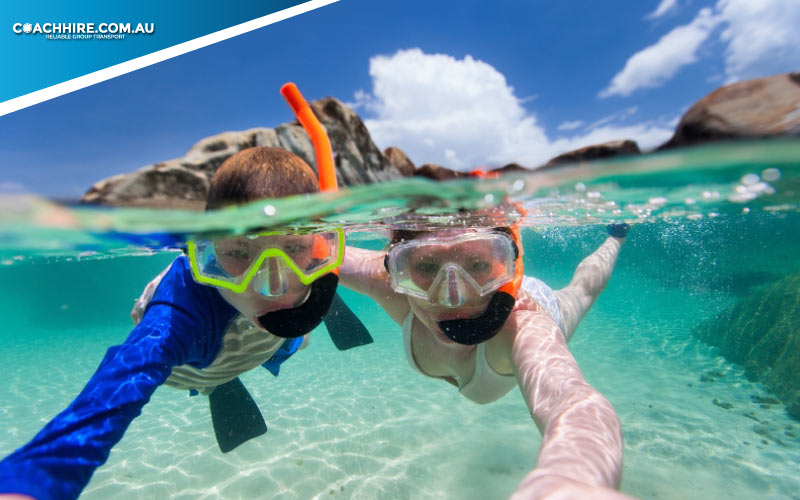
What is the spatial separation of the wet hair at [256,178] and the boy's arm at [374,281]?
2.01 metres

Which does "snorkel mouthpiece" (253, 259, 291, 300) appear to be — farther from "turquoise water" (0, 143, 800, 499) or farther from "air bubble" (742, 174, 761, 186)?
"air bubble" (742, 174, 761, 186)

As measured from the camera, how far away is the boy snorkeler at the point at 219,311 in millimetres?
2125

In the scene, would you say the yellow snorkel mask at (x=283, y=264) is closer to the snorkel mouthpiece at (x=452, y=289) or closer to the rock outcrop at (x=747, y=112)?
the snorkel mouthpiece at (x=452, y=289)

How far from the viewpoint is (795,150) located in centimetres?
328

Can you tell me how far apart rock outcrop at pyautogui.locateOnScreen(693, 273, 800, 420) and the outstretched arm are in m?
5.49

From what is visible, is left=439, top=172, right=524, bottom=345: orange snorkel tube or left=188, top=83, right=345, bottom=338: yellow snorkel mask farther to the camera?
left=188, top=83, right=345, bottom=338: yellow snorkel mask

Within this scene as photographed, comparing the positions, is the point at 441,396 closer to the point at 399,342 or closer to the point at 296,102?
the point at 399,342

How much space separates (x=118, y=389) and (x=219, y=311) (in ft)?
3.87

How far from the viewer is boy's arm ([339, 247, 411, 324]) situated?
15.7ft

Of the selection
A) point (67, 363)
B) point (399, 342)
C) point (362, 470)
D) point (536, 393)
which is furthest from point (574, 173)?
point (67, 363)

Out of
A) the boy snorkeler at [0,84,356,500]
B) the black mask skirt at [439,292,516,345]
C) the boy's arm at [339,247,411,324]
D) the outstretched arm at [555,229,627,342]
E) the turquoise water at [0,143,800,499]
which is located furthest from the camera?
the outstretched arm at [555,229,627,342]

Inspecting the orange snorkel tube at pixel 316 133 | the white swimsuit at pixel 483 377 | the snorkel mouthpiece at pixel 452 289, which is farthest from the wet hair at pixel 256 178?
the white swimsuit at pixel 483 377

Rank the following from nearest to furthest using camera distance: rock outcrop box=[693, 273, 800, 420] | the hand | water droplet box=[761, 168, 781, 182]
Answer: water droplet box=[761, 168, 781, 182] → the hand → rock outcrop box=[693, 273, 800, 420]

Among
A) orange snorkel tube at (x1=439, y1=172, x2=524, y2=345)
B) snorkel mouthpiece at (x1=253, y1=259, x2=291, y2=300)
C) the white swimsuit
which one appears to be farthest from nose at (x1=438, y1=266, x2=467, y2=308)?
snorkel mouthpiece at (x1=253, y1=259, x2=291, y2=300)
